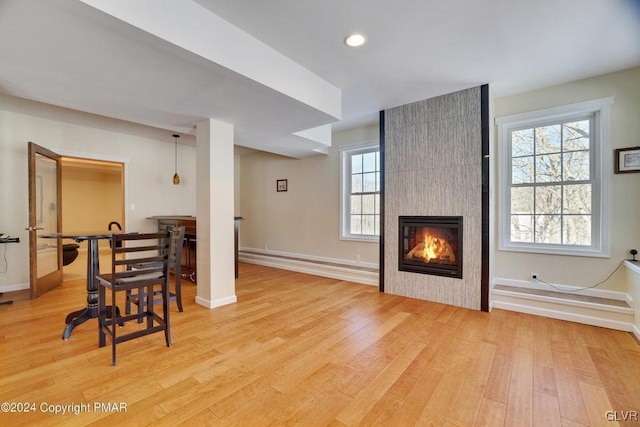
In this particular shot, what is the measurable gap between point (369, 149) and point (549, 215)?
2.69 m

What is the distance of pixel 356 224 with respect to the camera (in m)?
5.08

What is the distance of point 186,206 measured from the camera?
19.1 ft

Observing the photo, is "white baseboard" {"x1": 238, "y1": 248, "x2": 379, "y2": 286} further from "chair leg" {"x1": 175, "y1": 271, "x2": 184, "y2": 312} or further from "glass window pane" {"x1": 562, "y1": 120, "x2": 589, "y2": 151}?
"glass window pane" {"x1": 562, "y1": 120, "x2": 589, "y2": 151}

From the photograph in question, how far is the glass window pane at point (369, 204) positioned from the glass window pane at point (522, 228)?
203 centimetres

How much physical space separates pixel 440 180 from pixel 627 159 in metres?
1.78

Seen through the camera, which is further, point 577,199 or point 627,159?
point 577,199

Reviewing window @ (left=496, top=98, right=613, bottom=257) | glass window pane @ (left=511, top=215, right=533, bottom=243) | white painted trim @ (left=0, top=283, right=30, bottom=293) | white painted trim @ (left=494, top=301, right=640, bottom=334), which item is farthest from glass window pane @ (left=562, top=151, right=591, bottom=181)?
white painted trim @ (left=0, top=283, right=30, bottom=293)

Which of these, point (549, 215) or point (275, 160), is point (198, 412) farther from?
point (275, 160)

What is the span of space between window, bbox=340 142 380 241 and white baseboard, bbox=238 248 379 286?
52 cm

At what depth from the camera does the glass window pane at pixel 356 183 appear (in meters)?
5.04

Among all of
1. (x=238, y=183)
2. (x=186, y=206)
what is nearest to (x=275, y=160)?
(x=238, y=183)

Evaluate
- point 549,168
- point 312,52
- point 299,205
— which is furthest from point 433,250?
point 299,205

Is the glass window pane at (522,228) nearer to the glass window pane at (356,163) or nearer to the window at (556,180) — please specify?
the window at (556,180)

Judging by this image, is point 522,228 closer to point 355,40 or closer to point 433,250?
point 433,250
